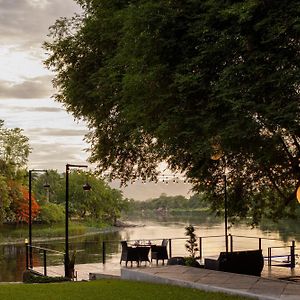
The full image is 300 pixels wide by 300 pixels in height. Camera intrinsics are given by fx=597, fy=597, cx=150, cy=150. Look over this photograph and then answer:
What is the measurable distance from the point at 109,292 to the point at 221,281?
7.08 ft

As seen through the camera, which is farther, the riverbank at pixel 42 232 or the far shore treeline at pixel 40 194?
the riverbank at pixel 42 232

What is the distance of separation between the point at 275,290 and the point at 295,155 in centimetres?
626

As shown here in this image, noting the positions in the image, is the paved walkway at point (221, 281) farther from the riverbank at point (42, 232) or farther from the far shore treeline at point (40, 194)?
the riverbank at point (42, 232)

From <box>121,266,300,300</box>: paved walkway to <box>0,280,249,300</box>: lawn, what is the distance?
266 millimetres

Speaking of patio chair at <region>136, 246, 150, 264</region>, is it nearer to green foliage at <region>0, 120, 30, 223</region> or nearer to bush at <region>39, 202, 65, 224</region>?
green foliage at <region>0, 120, 30, 223</region>

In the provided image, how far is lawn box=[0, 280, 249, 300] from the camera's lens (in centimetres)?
1023

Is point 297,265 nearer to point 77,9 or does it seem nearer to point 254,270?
point 254,270

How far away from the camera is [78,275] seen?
18.5 meters

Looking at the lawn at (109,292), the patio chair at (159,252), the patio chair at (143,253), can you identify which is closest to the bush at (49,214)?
the patio chair at (159,252)

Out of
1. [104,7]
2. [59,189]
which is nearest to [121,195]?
[59,189]

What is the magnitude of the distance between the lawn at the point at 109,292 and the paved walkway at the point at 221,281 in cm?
27

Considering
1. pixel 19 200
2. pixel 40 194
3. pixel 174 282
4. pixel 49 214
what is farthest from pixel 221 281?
pixel 40 194

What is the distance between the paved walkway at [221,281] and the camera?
983cm

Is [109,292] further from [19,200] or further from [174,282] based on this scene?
[19,200]
